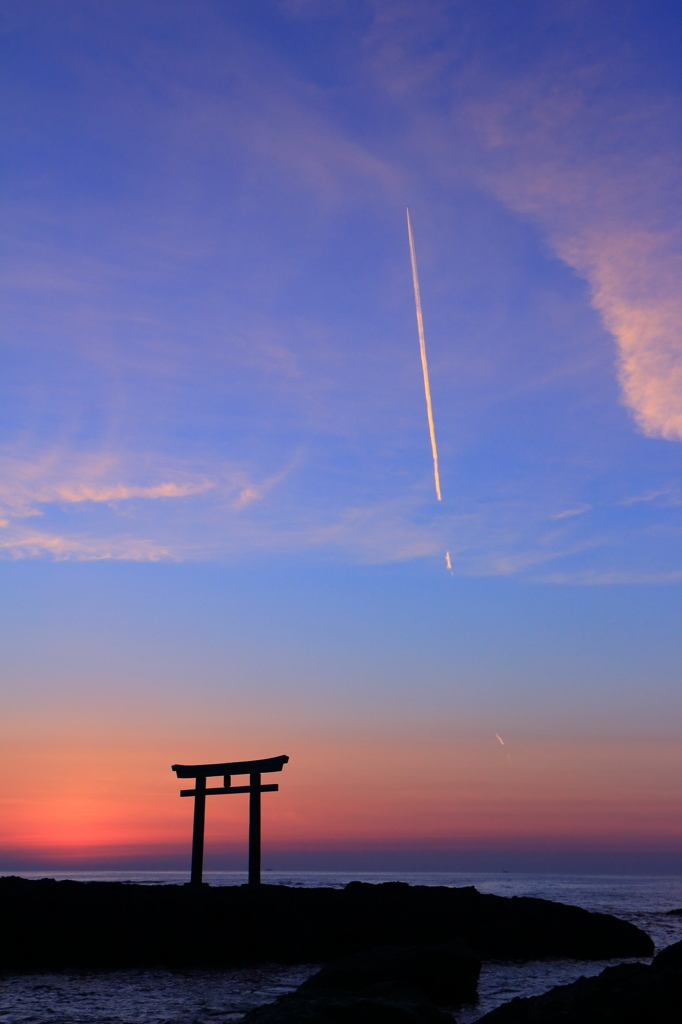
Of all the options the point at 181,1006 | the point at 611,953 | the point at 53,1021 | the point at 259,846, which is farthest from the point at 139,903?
the point at 611,953

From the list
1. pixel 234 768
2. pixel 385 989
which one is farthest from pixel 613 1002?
pixel 234 768

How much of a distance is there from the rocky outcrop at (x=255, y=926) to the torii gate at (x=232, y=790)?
3.50ft

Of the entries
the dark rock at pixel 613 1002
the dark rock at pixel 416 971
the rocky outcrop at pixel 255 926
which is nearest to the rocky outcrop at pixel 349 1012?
the dark rock at pixel 613 1002

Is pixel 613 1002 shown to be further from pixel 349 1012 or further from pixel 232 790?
pixel 232 790

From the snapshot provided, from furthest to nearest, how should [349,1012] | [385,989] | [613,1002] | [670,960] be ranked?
[385,989] < [349,1012] < [670,960] < [613,1002]

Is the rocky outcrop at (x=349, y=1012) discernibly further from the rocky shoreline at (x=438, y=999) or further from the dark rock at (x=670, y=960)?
the dark rock at (x=670, y=960)

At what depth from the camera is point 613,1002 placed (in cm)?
703

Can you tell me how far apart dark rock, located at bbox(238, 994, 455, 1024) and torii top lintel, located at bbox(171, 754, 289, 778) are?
32.6 feet

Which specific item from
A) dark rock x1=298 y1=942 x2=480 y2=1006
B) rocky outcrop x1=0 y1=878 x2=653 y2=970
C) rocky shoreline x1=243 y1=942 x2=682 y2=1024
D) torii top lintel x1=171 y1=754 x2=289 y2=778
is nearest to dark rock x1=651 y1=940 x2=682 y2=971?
rocky shoreline x1=243 y1=942 x2=682 y2=1024

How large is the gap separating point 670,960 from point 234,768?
13911mm

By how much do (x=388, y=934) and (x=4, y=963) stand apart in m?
8.09

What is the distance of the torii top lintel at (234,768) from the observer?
61.9 ft

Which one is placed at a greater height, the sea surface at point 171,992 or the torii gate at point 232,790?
the torii gate at point 232,790

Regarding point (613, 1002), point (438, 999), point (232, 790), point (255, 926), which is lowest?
point (438, 999)
